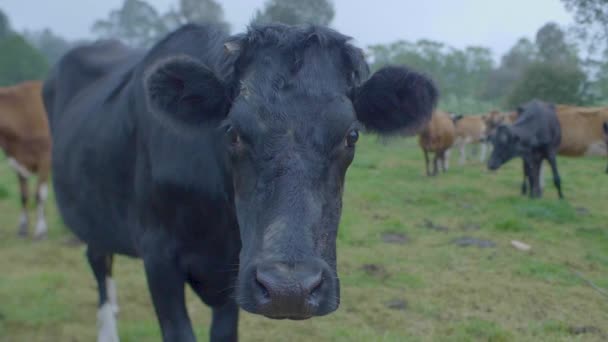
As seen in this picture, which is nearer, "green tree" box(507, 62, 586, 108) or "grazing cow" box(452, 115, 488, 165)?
"grazing cow" box(452, 115, 488, 165)

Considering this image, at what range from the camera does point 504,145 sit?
34.6ft

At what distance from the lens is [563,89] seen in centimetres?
1738

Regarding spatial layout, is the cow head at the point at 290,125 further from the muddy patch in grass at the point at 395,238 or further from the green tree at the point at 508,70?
the green tree at the point at 508,70

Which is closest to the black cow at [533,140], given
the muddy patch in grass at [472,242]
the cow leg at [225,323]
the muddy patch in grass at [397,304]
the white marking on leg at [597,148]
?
the white marking on leg at [597,148]

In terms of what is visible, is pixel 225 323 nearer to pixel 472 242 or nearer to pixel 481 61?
pixel 472 242

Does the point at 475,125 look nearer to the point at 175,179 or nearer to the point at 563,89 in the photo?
the point at 563,89

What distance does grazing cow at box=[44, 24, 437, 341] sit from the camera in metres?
1.66

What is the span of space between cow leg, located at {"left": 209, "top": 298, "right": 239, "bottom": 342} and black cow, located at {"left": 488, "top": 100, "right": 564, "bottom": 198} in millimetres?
8014

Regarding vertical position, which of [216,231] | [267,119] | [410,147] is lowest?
[410,147]

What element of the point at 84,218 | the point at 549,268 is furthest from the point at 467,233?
the point at 84,218

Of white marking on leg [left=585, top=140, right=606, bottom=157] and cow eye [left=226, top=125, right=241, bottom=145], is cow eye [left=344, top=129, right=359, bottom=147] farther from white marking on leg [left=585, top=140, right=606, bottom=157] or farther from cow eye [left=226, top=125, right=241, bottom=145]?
white marking on leg [left=585, top=140, right=606, bottom=157]

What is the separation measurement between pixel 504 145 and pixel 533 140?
742 millimetres

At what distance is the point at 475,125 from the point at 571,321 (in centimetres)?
1269

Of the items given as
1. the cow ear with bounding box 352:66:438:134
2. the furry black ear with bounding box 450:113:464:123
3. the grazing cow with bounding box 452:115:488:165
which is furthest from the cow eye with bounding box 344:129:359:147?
the grazing cow with bounding box 452:115:488:165
